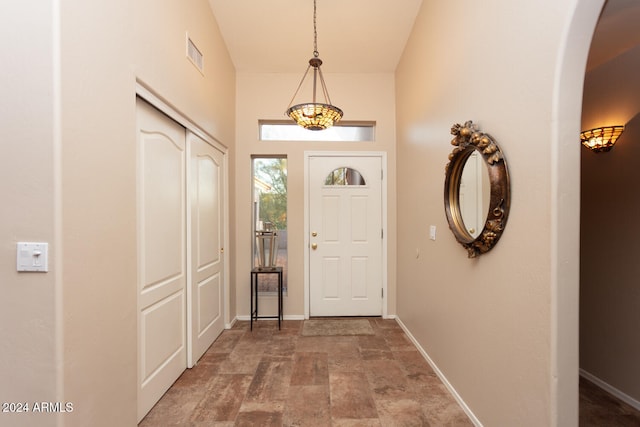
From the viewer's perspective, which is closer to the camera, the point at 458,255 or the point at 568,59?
the point at 568,59

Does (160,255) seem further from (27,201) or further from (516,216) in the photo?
(516,216)

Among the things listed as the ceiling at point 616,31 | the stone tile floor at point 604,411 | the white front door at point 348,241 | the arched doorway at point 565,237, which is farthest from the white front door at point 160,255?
the ceiling at point 616,31

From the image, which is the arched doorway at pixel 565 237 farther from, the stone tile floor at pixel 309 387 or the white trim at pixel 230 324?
the white trim at pixel 230 324

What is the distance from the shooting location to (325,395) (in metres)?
2.18

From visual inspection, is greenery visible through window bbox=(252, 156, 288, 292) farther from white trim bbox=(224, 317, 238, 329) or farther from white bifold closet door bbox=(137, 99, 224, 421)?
white bifold closet door bbox=(137, 99, 224, 421)

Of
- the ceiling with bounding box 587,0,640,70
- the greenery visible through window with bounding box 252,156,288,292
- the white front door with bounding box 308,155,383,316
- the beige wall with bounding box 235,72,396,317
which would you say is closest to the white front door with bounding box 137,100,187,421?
the beige wall with bounding box 235,72,396,317

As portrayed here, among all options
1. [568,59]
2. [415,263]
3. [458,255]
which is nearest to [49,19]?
[568,59]

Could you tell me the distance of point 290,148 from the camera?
12.5 feet

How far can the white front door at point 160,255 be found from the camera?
1.90 metres

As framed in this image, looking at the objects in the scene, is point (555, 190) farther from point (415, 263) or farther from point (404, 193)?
point (404, 193)

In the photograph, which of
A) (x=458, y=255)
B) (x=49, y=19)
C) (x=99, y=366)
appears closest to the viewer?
(x=49, y=19)

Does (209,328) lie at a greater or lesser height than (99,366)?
lesser

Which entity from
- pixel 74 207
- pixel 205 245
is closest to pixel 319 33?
pixel 205 245

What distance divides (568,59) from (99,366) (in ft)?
8.05
